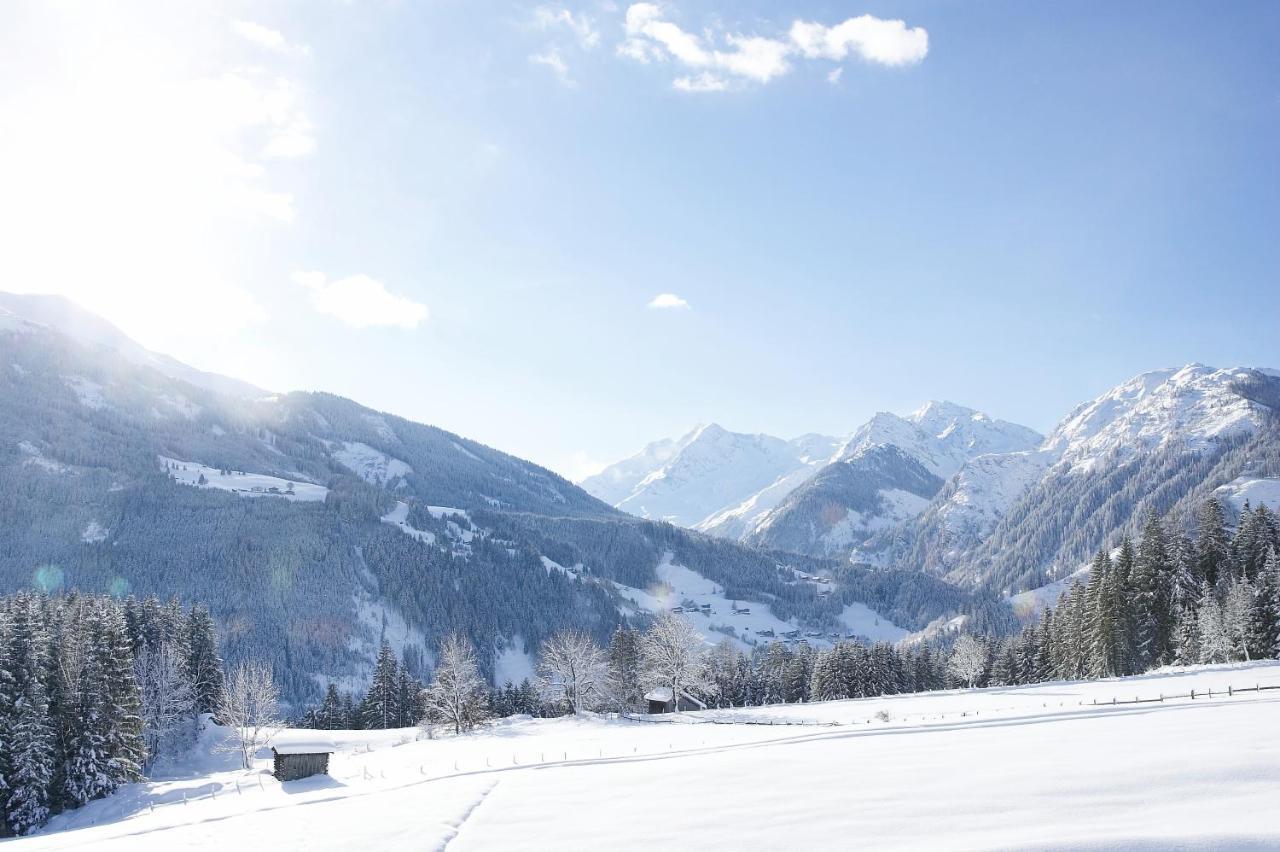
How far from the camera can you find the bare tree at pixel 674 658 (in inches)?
3152

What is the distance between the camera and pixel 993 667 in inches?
3915

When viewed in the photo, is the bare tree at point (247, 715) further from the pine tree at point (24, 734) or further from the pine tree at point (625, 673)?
the pine tree at point (625, 673)

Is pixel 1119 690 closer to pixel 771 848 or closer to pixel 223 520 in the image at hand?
pixel 771 848

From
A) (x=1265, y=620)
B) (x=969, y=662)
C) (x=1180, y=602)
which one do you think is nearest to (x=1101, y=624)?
(x=1180, y=602)

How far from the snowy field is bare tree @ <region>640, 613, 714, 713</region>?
142 ft

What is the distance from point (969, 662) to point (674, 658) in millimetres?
44721

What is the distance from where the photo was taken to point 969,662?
98.7m

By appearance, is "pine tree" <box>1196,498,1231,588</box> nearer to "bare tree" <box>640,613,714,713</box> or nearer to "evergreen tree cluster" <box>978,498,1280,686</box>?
"evergreen tree cluster" <box>978,498,1280,686</box>

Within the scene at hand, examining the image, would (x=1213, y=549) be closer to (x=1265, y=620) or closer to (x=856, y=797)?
(x=1265, y=620)

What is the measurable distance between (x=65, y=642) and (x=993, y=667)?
101m

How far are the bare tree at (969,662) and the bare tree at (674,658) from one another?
125ft

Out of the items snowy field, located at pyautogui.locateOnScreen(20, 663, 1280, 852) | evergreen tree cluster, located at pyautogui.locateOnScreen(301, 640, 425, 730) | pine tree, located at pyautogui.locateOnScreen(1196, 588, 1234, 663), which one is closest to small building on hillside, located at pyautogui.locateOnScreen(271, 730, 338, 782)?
snowy field, located at pyautogui.locateOnScreen(20, 663, 1280, 852)

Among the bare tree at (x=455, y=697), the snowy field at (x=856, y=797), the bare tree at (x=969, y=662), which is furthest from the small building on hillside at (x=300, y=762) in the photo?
the bare tree at (x=969, y=662)

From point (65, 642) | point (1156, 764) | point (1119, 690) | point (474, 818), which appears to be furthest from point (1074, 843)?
point (65, 642)
